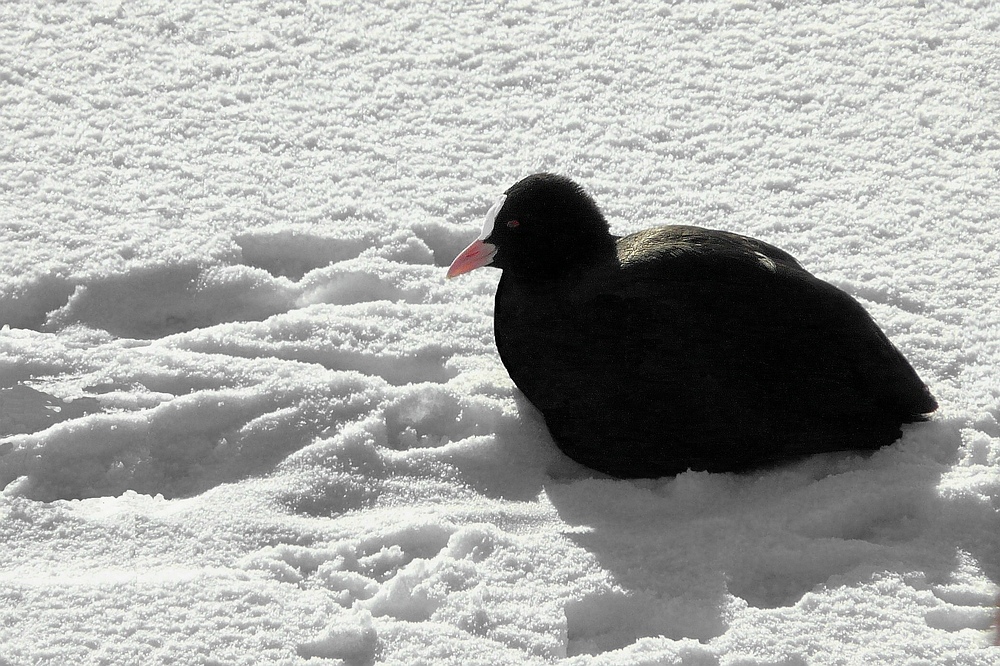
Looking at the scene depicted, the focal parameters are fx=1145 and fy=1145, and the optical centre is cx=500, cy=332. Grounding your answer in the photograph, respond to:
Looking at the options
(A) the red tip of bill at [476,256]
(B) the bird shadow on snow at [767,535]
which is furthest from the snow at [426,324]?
(A) the red tip of bill at [476,256]

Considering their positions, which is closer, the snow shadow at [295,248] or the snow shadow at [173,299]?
the snow shadow at [173,299]

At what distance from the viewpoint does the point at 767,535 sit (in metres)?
2.71

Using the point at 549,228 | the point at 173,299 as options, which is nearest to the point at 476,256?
the point at 549,228

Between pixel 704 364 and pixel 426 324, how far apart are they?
1.00 metres

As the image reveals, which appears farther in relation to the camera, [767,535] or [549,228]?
[549,228]

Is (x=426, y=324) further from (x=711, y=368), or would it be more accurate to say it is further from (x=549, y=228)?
(x=711, y=368)

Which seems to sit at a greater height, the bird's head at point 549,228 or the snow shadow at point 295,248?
the bird's head at point 549,228

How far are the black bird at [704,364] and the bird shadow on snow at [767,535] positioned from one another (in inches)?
2.8

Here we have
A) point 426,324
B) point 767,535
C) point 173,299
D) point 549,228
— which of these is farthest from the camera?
point 173,299

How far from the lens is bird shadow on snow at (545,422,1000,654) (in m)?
2.52

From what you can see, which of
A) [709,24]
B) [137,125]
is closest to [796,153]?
[709,24]

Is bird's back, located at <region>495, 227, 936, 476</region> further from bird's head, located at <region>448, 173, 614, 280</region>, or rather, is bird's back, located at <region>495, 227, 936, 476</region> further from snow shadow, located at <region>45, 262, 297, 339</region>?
snow shadow, located at <region>45, 262, 297, 339</region>

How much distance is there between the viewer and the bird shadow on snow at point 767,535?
2523 mm

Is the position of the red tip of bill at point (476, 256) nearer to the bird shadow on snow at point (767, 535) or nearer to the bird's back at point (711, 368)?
the bird's back at point (711, 368)
